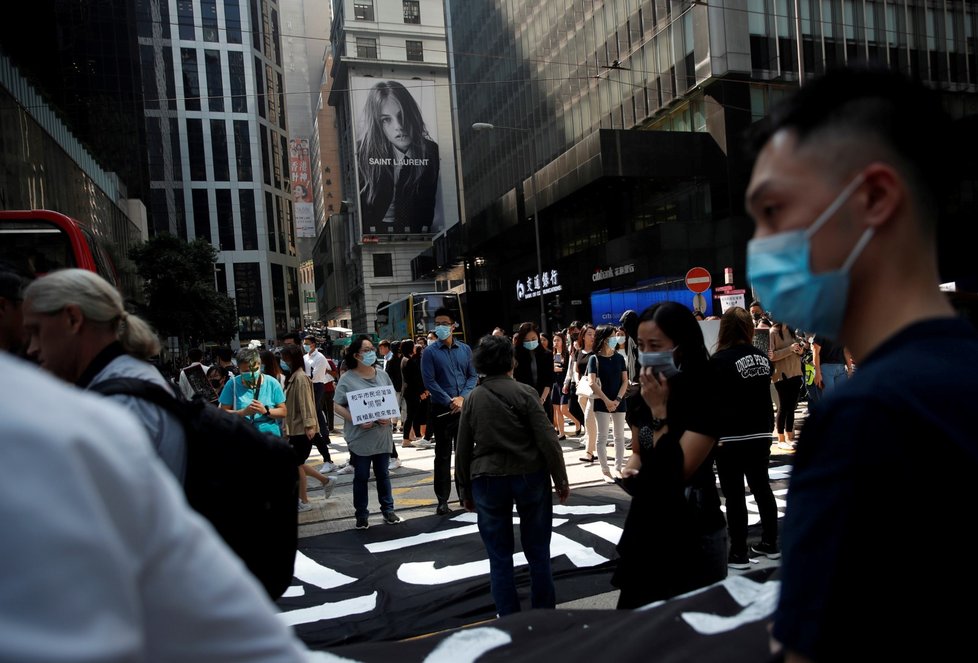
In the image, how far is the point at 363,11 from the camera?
82875mm

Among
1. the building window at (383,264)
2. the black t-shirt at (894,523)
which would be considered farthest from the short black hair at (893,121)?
the building window at (383,264)

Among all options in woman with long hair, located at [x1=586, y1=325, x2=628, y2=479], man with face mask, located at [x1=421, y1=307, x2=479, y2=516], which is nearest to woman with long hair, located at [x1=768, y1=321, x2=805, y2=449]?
woman with long hair, located at [x1=586, y1=325, x2=628, y2=479]

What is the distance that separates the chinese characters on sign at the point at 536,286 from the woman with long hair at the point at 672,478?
3281cm

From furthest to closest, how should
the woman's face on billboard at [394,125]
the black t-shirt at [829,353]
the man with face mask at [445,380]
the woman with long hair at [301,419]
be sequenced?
the woman's face on billboard at [394,125]
the black t-shirt at [829,353]
the woman with long hair at [301,419]
the man with face mask at [445,380]

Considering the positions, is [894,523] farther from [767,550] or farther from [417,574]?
[417,574]

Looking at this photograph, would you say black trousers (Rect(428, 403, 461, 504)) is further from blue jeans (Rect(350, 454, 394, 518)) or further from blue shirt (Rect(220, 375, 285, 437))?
blue shirt (Rect(220, 375, 285, 437))

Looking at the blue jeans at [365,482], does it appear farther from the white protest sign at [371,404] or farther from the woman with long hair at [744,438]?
the woman with long hair at [744,438]

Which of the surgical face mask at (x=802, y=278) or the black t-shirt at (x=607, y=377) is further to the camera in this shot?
the black t-shirt at (x=607, y=377)

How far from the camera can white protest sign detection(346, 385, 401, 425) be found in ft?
23.4

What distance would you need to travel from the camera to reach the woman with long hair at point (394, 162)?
229ft

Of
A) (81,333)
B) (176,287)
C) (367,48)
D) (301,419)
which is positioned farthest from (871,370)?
(367,48)

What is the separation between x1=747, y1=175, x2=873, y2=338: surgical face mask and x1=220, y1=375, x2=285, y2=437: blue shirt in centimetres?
681

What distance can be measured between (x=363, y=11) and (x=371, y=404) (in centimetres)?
8652

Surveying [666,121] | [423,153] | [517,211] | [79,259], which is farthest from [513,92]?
[79,259]
